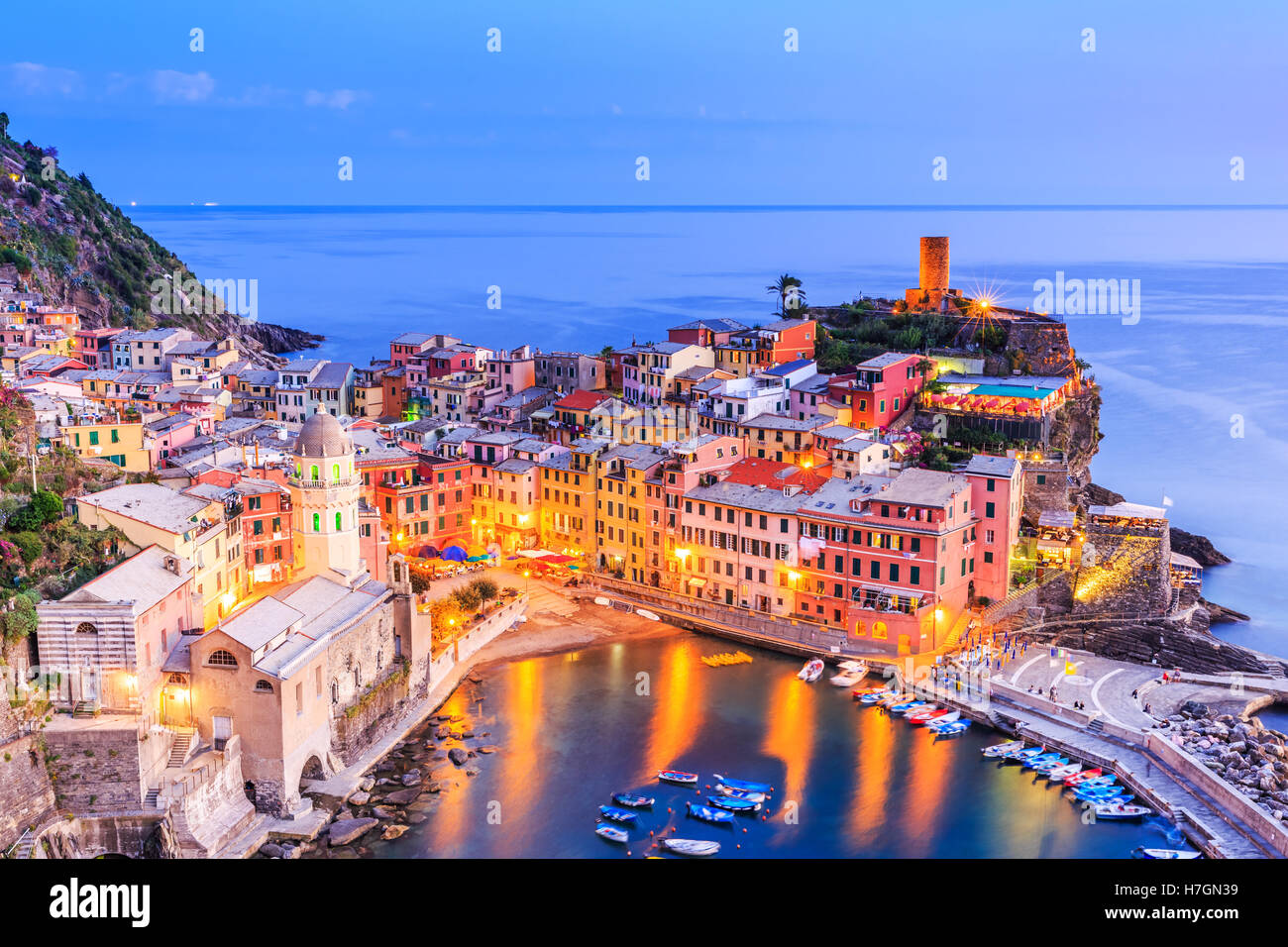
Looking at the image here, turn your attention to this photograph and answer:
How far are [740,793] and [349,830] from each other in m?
7.90

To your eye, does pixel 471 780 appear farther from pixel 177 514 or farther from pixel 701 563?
pixel 701 563

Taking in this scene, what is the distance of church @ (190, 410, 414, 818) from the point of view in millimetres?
23438

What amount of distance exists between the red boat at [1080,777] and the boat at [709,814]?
737cm

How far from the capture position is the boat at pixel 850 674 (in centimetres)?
3216

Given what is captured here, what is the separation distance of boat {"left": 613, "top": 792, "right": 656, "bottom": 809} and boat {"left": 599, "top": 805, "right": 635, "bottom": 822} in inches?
6.8

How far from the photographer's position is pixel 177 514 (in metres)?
27.5

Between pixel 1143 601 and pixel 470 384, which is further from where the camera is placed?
pixel 470 384

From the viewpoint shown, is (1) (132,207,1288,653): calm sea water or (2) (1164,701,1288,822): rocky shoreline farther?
(1) (132,207,1288,653): calm sea water

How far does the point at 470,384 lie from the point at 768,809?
29265mm

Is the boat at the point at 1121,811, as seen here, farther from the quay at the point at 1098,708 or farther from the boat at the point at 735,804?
the boat at the point at 735,804

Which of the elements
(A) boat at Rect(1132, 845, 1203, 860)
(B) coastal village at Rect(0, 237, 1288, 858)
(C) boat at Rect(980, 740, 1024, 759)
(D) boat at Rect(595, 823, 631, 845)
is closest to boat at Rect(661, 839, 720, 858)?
(D) boat at Rect(595, 823, 631, 845)

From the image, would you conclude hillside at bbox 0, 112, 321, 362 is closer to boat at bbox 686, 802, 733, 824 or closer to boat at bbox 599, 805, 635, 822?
boat at bbox 599, 805, 635, 822
